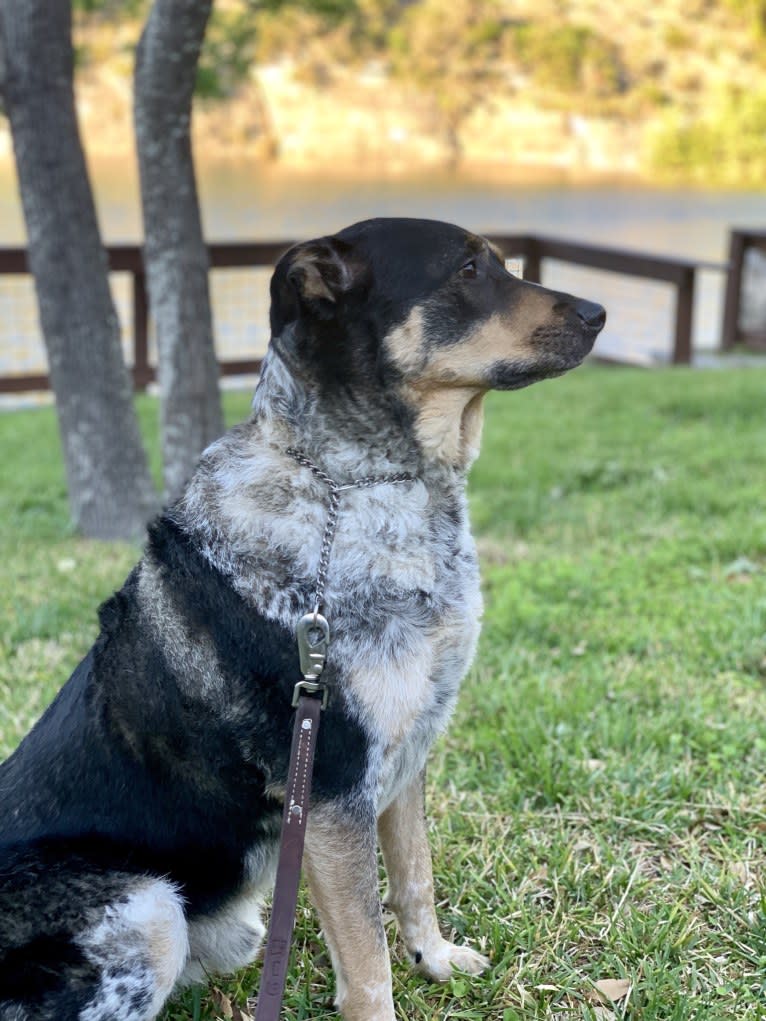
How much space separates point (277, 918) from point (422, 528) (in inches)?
36.3

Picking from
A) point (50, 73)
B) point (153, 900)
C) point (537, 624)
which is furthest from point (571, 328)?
point (50, 73)

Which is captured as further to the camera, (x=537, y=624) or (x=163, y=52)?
(x=163, y=52)

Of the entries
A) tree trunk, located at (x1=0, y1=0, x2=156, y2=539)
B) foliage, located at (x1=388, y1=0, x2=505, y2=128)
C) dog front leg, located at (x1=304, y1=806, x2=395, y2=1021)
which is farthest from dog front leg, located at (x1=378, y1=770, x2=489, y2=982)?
foliage, located at (x1=388, y1=0, x2=505, y2=128)

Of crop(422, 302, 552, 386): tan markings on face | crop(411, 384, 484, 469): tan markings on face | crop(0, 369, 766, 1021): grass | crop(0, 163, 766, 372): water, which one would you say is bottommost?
crop(0, 163, 766, 372): water

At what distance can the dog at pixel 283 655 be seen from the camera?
2.30m

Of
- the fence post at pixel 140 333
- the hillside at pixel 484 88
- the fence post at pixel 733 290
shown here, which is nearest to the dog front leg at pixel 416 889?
the fence post at pixel 140 333

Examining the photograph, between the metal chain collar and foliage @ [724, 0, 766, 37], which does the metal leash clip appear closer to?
the metal chain collar

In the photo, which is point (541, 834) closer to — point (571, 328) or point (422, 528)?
point (422, 528)

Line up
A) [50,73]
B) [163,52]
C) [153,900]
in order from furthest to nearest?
[50,73]
[163,52]
[153,900]

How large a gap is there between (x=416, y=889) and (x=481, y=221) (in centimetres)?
2480

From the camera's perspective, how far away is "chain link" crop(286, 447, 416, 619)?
2398 millimetres

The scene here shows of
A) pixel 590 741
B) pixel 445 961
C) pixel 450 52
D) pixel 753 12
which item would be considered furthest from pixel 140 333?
pixel 450 52

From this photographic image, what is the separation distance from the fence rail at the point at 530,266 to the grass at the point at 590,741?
520 cm

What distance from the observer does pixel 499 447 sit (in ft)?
28.0
